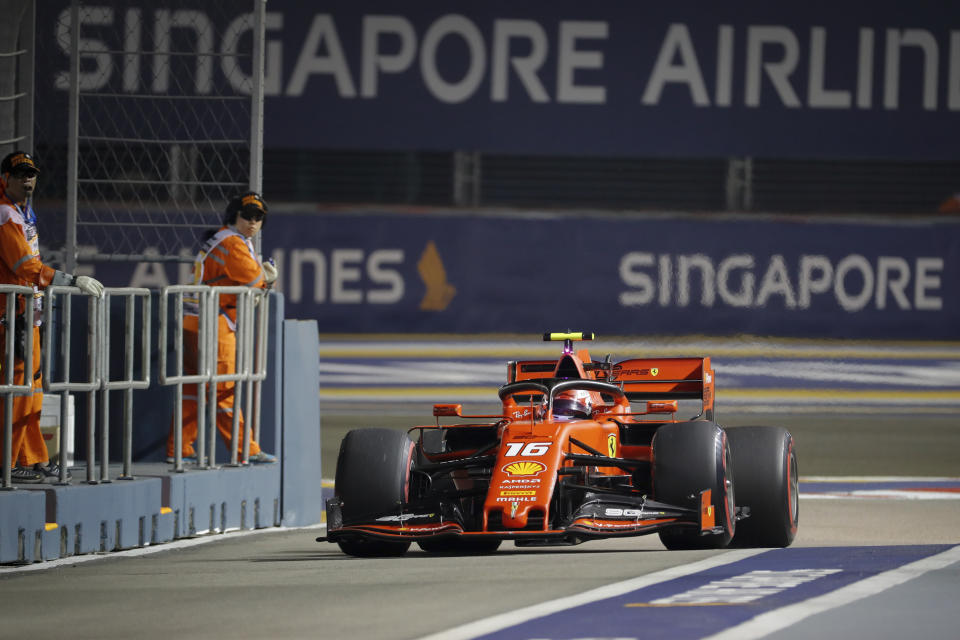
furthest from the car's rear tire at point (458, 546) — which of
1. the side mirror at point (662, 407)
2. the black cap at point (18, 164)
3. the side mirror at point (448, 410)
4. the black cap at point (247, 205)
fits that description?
the black cap at point (18, 164)

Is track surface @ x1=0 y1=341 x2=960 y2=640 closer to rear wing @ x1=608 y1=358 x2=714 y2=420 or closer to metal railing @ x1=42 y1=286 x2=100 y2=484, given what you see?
metal railing @ x1=42 y1=286 x2=100 y2=484

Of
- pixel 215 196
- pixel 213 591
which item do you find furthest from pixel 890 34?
pixel 213 591

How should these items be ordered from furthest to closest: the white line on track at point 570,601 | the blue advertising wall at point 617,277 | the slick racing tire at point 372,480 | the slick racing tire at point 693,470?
the blue advertising wall at point 617,277 → the slick racing tire at point 372,480 → the slick racing tire at point 693,470 → the white line on track at point 570,601

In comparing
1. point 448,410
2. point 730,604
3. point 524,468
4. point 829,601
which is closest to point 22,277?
point 448,410

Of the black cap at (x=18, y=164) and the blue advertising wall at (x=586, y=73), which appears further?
the blue advertising wall at (x=586, y=73)

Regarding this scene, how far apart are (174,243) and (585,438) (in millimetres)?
11702

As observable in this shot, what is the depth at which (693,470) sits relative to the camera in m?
9.14

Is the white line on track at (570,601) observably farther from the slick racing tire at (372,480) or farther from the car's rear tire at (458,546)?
the slick racing tire at (372,480)

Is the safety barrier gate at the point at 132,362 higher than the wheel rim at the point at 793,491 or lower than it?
higher

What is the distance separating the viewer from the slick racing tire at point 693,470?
913 cm

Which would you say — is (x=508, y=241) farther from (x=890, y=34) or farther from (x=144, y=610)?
(x=144, y=610)

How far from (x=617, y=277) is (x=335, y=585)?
14541 mm

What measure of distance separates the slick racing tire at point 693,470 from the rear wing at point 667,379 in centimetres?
135

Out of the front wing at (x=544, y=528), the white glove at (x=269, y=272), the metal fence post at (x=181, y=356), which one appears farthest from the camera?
the white glove at (x=269, y=272)
